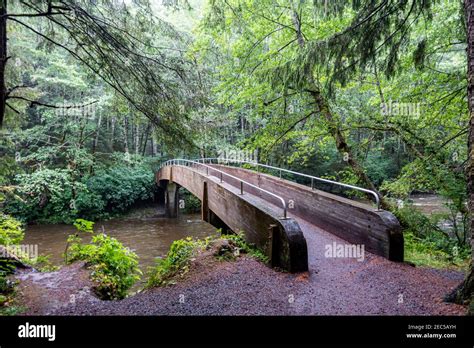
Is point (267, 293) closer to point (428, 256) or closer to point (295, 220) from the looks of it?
point (295, 220)

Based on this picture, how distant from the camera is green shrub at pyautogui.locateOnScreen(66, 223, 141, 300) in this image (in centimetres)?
524

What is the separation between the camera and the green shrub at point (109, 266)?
524 centimetres

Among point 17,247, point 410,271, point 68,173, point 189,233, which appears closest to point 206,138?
point 410,271

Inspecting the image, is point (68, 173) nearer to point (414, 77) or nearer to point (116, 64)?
point (116, 64)

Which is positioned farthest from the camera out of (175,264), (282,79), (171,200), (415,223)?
(171,200)

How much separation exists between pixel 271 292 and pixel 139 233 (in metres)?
14.3

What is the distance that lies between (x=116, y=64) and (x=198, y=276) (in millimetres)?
3895

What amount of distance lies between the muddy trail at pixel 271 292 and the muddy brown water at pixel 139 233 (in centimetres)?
622

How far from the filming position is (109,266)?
19.6ft

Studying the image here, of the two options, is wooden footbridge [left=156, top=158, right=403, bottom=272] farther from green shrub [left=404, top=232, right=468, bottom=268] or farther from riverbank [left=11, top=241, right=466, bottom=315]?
green shrub [left=404, top=232, right=468, bottom=268]

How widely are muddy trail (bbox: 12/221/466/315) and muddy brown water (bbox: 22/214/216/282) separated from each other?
6219mm

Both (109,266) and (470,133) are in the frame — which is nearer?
(470,133)
